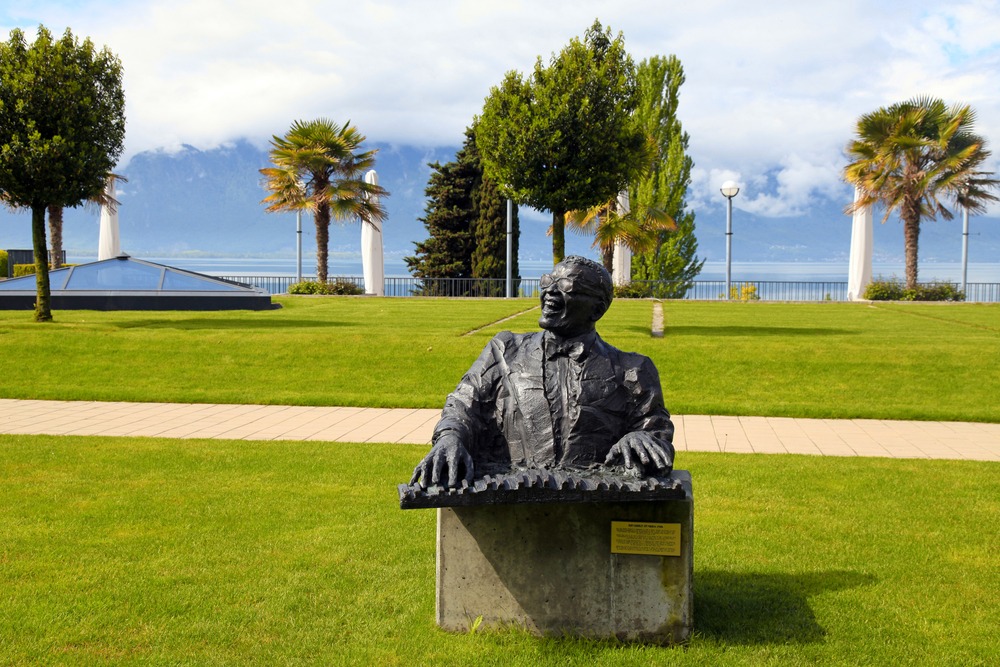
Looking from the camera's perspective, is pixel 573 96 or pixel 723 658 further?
pixel 573 96

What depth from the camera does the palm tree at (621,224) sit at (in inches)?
707

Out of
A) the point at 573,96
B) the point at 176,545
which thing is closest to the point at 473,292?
the point at 573,96

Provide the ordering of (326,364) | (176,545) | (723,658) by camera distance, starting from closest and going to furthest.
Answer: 1. (723,658)
2. (176,545)
3. (326,364)

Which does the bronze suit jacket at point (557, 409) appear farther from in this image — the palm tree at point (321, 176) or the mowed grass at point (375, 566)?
the palm tree at point (321, 176)

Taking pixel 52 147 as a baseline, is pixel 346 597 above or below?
below

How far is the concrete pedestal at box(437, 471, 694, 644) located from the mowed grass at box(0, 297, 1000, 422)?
6.59 meters

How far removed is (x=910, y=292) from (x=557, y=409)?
28101 mm

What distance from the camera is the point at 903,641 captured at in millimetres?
3906

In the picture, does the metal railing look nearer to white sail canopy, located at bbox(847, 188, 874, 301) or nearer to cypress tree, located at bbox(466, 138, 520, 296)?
white sail canopy, located at bbox(847, 188, 874, 301)

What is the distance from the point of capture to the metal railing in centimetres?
3181

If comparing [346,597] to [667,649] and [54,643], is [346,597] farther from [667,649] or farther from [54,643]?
[667,649]

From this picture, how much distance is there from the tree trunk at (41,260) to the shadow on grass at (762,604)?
43.9 ft

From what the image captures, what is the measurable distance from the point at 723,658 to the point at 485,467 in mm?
1304

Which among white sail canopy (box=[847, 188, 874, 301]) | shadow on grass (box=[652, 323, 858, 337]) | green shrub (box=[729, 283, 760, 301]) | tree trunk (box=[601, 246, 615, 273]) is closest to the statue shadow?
shadow on grass (box=[652, 323, 858, 337])
